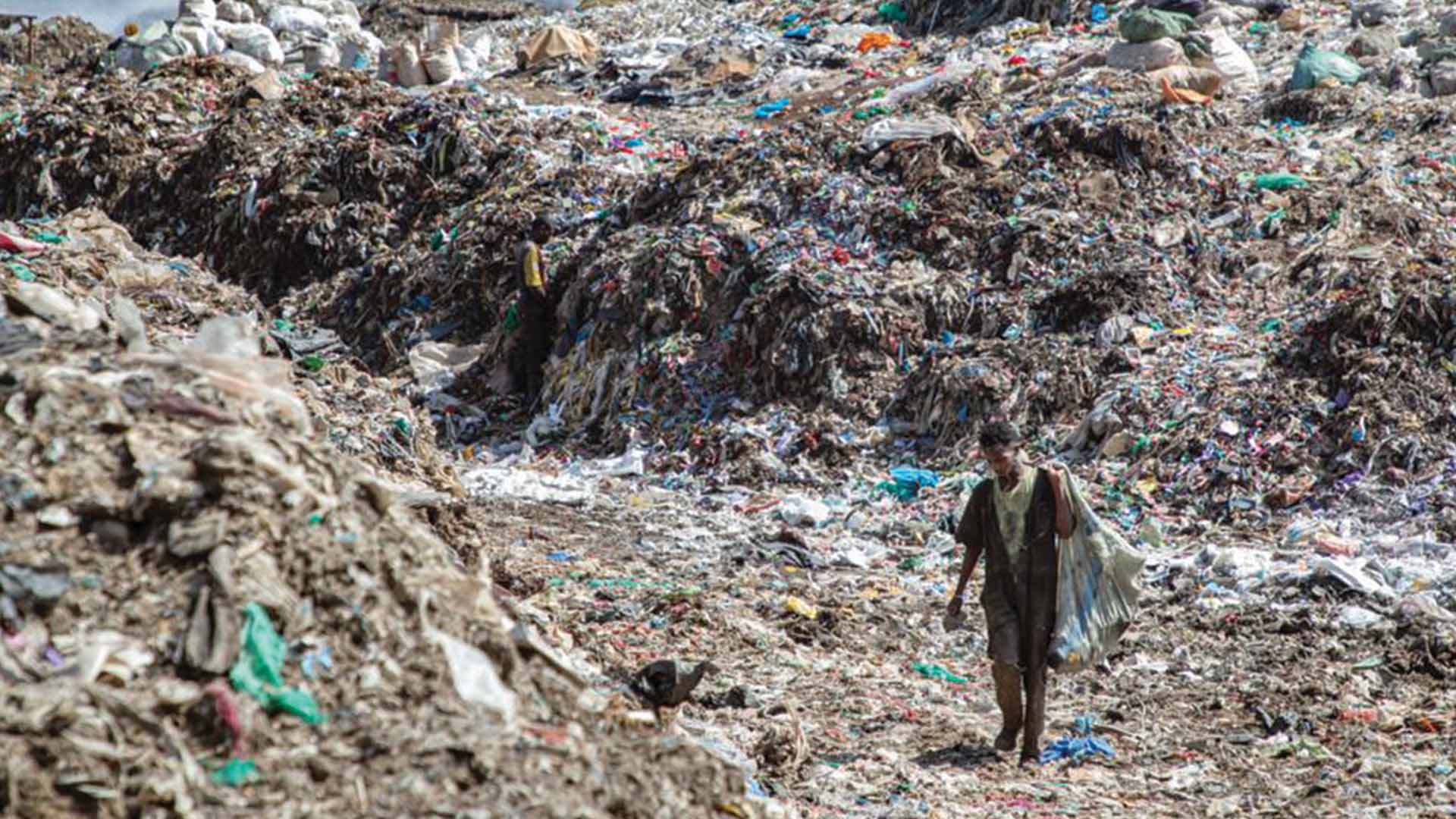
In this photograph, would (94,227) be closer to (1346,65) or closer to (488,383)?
(488,383)

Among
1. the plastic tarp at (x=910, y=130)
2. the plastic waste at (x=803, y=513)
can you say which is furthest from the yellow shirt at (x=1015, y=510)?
the plastic tarp at (x=910, y=130)

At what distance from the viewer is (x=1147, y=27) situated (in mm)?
14680

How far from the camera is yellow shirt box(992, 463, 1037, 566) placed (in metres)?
4.98

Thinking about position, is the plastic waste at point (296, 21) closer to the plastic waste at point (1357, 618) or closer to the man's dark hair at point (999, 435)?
the plastic waste at point (1357, 618)

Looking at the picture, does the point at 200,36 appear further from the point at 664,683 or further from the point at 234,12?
the point at 664,683

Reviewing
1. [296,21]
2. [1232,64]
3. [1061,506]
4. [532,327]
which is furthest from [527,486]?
[296,21]

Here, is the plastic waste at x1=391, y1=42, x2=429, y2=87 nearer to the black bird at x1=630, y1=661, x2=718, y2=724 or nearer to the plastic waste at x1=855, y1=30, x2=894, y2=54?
the plastic waste at x1=855, y1=30, x2=894, y2=54

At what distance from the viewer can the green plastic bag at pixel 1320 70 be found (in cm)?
1376

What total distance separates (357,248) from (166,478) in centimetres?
1142

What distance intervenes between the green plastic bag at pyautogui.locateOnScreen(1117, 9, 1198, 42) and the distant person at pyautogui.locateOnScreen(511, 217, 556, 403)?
20.4 ft

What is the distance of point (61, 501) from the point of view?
126 inches

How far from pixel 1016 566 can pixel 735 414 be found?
5445 mm

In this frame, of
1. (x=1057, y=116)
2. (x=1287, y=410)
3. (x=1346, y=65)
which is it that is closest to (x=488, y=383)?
(x=1057, y=116)

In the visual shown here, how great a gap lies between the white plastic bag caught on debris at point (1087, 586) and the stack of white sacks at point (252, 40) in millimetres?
15997
